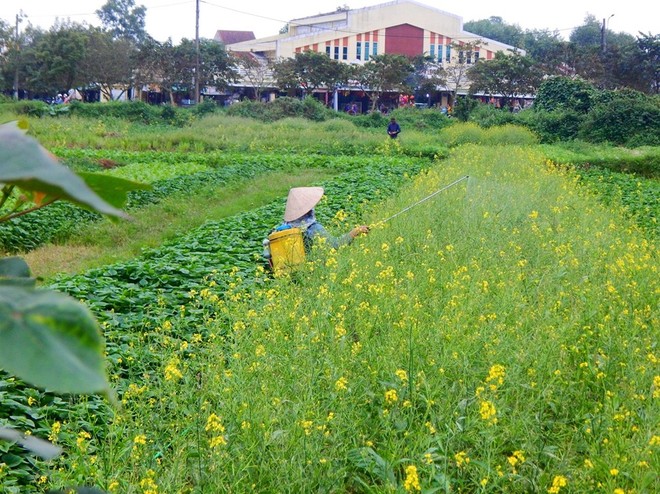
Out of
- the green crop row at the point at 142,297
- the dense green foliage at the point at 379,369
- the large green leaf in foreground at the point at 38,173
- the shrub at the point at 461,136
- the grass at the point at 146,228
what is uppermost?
the large green leaf in foreground at the point at 38,173

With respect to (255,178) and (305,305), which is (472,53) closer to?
(255,178)

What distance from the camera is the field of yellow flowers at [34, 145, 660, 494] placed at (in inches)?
109

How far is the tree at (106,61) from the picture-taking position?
34.8 m

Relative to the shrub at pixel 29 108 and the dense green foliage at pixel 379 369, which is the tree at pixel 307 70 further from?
the dense green foliage at pixel 379 369

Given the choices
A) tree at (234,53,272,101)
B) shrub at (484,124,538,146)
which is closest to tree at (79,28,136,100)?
tree at (234,53,272,101)

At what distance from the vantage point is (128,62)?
35.8 meters

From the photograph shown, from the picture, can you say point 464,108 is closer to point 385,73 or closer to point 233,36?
point 385,73

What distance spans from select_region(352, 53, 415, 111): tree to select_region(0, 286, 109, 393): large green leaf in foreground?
36.9m

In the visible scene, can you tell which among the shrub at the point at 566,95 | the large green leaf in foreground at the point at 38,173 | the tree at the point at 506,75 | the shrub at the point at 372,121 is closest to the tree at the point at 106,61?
the shrub at the point at 372,121

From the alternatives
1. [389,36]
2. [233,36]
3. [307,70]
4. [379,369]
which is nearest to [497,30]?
[233,36]


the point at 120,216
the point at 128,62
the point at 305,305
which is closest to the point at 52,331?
the point at 120,216

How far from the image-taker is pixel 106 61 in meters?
35.2

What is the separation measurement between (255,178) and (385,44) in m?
32.4

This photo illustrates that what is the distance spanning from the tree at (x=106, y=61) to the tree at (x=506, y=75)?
55.9 feet
